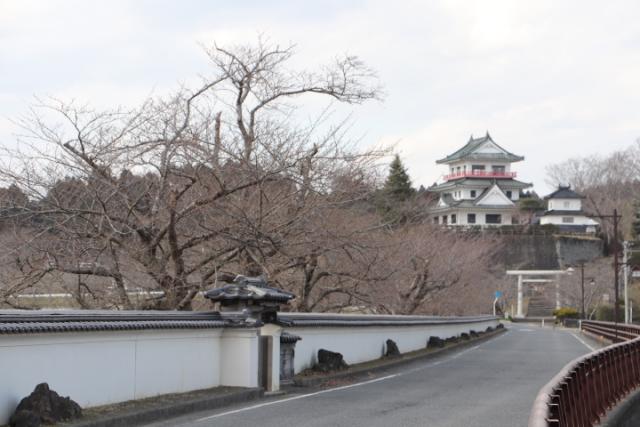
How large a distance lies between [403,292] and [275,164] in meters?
24.4

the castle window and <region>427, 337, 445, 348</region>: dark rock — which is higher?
the castle window

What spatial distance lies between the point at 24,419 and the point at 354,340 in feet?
44.0

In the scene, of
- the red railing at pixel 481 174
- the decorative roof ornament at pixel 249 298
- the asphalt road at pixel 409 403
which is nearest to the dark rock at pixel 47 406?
the asphalt road at pixel 409 403

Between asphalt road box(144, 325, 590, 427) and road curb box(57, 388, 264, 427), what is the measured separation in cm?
24

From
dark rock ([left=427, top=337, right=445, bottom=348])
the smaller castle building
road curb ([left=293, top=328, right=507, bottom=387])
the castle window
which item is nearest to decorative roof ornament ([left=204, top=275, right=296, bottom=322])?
road curb ([left=293, top=328, right=507, bottom=387])

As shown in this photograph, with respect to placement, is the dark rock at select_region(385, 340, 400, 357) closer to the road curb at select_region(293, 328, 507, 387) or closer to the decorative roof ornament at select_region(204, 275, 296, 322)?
the road curb at select_region(293, 328, 507, 387)

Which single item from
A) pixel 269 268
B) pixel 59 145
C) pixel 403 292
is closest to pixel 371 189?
pixel 269 268

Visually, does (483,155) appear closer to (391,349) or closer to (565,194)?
(565,194)

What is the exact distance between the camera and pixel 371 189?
22.2 metres

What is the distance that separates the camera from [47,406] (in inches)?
411

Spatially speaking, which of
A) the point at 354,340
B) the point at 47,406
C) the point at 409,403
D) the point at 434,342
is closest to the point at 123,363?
the point at 47,406

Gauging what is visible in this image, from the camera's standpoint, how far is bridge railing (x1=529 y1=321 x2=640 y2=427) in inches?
284

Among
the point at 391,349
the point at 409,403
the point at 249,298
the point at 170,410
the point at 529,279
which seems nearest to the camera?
the point at 170,410

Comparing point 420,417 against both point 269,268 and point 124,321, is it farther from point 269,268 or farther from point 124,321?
point 269,268
